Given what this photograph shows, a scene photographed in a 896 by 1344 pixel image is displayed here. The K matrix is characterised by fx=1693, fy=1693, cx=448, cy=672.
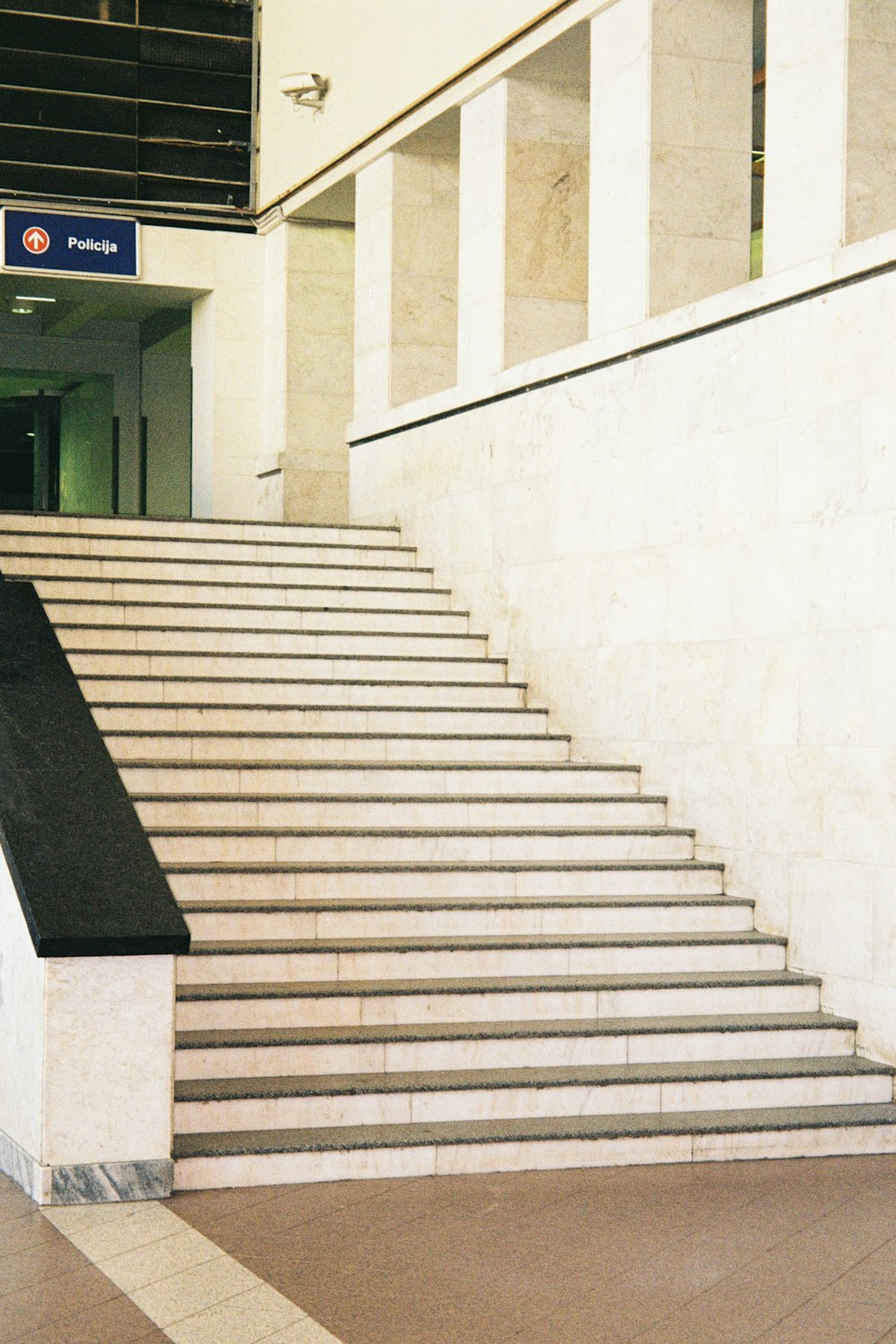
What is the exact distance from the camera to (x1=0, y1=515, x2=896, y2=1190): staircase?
5.38 m

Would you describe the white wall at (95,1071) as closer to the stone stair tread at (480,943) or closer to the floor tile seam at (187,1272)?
the floor tile seam at (187,1272)

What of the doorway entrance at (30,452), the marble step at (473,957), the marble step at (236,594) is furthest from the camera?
the doorway entrance at (30,452)

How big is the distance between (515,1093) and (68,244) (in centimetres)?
882

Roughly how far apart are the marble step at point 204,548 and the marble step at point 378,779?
7.67 feet

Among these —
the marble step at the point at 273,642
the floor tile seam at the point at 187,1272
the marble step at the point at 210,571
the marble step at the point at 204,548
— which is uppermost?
the marble step at the point at 204,548

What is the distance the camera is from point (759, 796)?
6.97 m

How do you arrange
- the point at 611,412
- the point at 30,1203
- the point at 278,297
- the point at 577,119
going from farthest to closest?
the point at 278,297 → the point at 577,119 → the point at 611,412 → the point at 30,1203

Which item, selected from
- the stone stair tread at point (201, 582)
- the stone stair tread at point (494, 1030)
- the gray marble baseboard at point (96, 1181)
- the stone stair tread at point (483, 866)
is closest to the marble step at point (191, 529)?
the stone stair tread at point (201, 582)

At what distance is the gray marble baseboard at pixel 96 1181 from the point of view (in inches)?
185

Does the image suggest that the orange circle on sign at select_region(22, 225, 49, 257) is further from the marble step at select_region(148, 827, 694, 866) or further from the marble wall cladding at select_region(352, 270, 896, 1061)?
the marble step at select_region(148, 827, 694, 866)

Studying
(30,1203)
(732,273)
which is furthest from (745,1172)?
(732,273)

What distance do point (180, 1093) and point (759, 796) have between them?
2.85 m

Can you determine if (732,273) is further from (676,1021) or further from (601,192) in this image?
(676,1021)

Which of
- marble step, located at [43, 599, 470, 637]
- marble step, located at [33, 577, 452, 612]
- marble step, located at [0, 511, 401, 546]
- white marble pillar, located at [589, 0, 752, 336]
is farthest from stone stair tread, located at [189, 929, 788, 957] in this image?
marble step, located at [0, 511, 401, 546]
